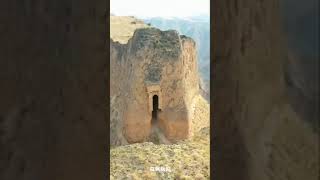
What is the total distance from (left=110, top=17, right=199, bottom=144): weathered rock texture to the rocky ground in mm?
1007

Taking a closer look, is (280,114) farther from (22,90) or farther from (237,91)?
(22,90)

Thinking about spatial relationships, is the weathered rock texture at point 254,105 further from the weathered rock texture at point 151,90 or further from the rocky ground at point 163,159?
the weathered rock texture at point 151,90

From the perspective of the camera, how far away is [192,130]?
68.1 ft

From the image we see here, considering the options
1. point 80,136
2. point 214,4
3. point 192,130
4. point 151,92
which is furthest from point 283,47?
point 192,130

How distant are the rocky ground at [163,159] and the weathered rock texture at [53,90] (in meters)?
12.9

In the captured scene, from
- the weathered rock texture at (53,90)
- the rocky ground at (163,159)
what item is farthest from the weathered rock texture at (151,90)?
the weathered rock texture at (53,90)

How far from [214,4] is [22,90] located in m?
0.56

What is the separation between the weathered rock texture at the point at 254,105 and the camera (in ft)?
2.70

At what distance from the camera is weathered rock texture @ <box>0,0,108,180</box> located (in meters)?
0.97

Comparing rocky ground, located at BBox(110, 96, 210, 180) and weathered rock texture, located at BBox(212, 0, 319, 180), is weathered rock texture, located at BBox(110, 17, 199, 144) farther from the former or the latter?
weathered rock texture, located at BBox(212, 0, 319, 180)

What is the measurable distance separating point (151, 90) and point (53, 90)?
18.5m

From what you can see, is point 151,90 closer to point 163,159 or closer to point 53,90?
point 163,159

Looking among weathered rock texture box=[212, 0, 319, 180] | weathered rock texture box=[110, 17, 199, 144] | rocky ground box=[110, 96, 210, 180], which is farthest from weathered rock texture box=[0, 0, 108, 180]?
weathered rock texture box=[110, 17, 199, 144]

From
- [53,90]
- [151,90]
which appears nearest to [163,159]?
[151,90]
